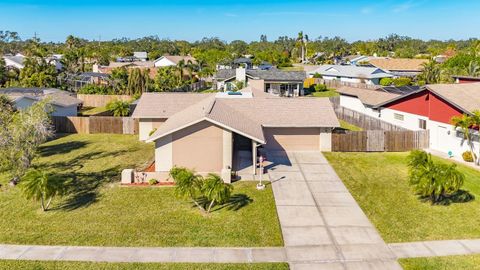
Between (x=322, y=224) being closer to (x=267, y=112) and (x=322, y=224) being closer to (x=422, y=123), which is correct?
(x=267, y=112)

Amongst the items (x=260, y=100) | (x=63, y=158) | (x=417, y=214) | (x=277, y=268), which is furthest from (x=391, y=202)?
(x=63, y=158)

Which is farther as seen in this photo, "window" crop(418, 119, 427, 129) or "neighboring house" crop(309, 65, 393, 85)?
"neighboring house" crop(309, 65, 393, 85)

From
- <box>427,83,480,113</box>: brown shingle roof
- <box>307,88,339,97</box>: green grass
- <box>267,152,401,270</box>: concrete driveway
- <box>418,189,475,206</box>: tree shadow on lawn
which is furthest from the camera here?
<box>307,88,339,97</box>: green grass

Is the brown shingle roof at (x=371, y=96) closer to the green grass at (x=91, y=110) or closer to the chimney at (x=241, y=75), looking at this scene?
the chimney at (x=241, y=75)

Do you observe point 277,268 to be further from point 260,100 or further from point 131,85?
point 131,85

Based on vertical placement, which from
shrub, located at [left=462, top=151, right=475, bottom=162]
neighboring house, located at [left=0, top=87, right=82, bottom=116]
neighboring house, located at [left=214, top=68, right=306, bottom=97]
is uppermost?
neighboring house, located at [left=214, top=68, right=306, bottom=97]

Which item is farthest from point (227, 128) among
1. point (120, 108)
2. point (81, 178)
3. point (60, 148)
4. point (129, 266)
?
point (120, 108)

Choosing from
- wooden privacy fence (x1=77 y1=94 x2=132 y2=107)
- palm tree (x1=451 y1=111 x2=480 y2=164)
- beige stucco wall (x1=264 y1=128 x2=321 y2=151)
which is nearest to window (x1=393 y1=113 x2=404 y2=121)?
palm tree (x1=451 y1=111 x2=480 y2=164)

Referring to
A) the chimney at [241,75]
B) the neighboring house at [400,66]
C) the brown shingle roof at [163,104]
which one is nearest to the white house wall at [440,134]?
the brown shingle roof at [163,104]

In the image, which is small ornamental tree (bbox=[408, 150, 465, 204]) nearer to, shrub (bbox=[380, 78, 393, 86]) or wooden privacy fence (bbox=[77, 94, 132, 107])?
wooden privacy fence (bbox=[77, 94, 132, 107])
